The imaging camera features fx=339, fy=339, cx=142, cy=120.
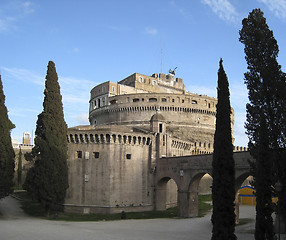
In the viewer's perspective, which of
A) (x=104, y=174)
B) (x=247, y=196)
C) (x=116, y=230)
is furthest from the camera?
(x=247, y=196)

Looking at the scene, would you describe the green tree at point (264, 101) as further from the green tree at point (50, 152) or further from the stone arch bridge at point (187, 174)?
the green tree at point (50, 152)

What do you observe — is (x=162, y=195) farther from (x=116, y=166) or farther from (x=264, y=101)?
(x=264, y=101)

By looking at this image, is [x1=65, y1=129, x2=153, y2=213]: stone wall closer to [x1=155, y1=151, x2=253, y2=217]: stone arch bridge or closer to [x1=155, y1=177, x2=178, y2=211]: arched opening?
[x1=155, y1=177, x2=178, y2=211]: arched opening

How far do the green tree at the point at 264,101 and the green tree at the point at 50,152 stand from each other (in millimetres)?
19361

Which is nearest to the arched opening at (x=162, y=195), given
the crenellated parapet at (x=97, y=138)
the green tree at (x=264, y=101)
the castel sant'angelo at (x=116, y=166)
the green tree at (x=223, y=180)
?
the castel sant'angelo at (x=116, y=166)

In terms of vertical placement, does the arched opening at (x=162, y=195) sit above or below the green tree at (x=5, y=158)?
Result: below

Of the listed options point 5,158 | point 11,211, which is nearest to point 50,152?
point 5,158

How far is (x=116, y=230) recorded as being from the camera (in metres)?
25.6

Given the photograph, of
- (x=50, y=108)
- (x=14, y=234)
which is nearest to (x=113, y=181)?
(x=50, y=108)

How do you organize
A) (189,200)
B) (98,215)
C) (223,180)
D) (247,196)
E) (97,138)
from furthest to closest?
(247,196) < (97,138) < (98,215) < (189,200) < (223,180)

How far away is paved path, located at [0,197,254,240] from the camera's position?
22625mm

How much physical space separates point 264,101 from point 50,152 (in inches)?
816

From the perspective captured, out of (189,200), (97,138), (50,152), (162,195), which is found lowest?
(162,195)

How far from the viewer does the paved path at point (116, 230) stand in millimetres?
22625
